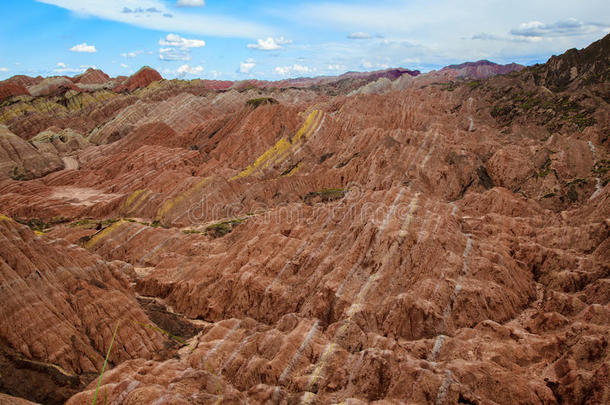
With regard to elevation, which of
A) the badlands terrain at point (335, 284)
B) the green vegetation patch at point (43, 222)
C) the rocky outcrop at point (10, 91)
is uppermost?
the rocky outcrop at point (10, 91)

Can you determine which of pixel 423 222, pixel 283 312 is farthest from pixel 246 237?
pixel 423 222

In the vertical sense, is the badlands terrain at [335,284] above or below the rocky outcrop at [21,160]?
below

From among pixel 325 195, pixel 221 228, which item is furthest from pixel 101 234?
pixel 325 195

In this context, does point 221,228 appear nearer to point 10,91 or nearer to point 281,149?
point 281,149

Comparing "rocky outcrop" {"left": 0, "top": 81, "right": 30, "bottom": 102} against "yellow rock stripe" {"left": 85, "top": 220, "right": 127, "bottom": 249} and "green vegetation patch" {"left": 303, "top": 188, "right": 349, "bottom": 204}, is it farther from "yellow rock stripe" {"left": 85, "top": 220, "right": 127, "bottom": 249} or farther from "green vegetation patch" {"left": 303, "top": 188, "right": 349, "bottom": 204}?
"green vegetation patch" {"left": 303, "top": 188, "right": 349, "bottom": 204}

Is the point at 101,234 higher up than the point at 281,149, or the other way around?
the point at 281,149

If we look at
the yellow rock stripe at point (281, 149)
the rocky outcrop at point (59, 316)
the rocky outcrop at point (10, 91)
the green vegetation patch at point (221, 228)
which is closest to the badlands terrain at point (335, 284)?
the rocky outcrop at point (59, 316)

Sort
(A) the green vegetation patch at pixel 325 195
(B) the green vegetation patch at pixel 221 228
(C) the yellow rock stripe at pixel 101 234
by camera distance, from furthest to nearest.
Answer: (A) the green vegetation patch at pixel 325 195 < (B) the green vegetation patch at pixel 221 228 < (C) the yellow rock stripe at pixel 101 234

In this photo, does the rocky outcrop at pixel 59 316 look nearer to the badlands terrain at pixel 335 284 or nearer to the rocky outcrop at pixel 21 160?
the badlands terrain at pixel 335 284
